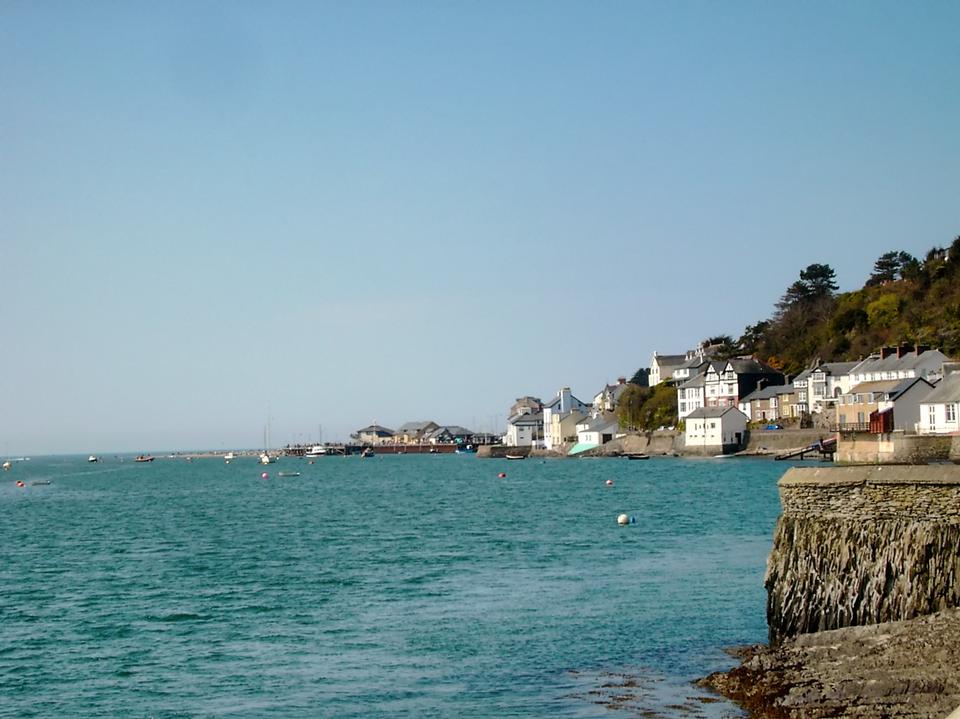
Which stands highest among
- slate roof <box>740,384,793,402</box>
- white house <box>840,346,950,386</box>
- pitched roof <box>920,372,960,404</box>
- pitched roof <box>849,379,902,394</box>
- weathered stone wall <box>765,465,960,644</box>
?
white house <box>840,346,950,386</box>

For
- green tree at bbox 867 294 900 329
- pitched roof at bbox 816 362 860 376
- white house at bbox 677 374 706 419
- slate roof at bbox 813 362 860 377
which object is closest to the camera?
slate roof at bbox 813 362 860 377

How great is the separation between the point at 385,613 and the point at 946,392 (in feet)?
226

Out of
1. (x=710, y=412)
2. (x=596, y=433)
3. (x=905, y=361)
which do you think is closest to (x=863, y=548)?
(x=905, y=361)

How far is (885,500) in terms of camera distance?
21.9 meters

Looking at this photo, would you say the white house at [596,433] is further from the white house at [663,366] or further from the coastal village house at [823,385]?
the coastal village house at [823,385]

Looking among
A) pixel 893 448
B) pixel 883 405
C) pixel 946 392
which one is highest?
pixel 946 392

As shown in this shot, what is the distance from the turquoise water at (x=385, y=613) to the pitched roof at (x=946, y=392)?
30.0m

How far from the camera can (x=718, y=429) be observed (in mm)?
137500

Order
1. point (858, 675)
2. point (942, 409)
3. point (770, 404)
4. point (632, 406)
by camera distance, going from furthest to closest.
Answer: point (632, 406), point (770, 404), point (942, 409), point (858, 675)

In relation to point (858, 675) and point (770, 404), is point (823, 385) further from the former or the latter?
point (858, 675)

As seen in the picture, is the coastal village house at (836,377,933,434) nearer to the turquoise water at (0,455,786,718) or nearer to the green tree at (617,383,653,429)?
the turquoise water at (0,455,786,718)

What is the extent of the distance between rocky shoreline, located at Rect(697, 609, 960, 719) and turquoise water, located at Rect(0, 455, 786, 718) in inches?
35.3

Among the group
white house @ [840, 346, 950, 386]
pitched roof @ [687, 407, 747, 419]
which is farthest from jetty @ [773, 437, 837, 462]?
pitched roof @ [687, 407, 747, 419]

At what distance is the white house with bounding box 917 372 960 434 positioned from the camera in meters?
85.5
